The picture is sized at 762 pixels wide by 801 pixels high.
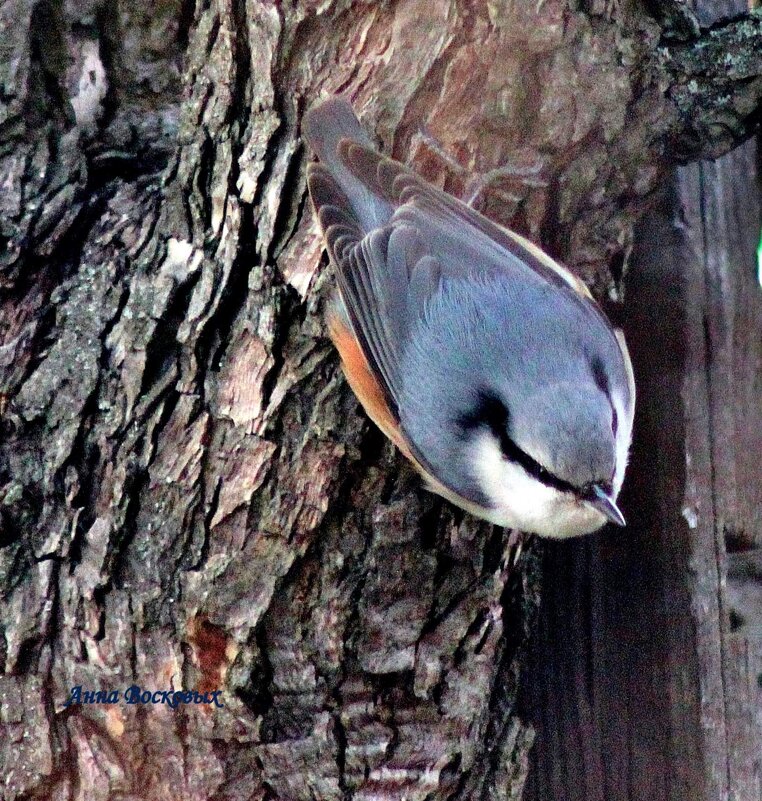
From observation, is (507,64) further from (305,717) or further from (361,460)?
(305,717)

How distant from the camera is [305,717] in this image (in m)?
1.60

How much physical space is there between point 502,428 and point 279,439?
13.0 inches

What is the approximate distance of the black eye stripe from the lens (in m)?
1.58

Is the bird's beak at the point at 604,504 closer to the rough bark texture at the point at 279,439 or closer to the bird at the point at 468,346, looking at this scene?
the bird at the point at 468,346

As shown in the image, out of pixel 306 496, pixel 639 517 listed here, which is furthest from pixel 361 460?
pixel 639 517

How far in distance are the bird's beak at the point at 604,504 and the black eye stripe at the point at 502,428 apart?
1.7 inches

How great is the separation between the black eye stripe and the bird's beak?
0.15ft

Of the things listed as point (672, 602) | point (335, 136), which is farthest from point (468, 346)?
point (672, 602)

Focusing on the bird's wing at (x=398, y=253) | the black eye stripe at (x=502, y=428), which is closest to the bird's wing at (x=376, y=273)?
the bird's wing at (x=398, y=253)

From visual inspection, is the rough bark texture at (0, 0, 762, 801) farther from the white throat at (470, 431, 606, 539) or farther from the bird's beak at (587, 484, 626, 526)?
the bird's beak at (587, 484, 626, 526)

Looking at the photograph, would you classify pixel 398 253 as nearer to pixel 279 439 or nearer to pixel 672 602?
pixel 279 439

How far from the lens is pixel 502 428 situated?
1.63m

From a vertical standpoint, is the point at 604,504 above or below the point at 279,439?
below

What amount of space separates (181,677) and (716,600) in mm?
843
